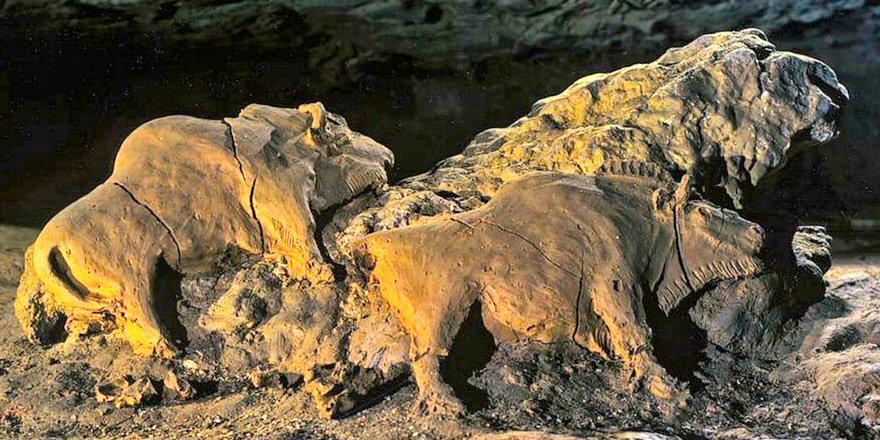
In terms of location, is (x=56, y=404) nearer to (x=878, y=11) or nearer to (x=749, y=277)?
(x=749, y=277)

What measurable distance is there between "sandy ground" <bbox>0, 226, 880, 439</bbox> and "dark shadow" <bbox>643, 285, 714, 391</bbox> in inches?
1.9

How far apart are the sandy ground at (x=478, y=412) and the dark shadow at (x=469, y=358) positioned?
0.03m

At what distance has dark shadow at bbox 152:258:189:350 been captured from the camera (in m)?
2.46

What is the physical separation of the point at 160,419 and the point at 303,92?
221cm

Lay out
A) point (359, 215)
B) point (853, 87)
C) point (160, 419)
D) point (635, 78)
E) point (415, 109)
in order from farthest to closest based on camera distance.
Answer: point (415, 109)
point (853, 87)
point (635, 78)
point (359, 215)
point (160, 419)

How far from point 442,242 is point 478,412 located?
0.54 m

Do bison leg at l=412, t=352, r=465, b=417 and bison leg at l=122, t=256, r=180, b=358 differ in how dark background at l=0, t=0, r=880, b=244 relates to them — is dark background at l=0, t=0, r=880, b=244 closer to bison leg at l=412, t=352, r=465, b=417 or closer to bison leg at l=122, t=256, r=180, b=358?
bison leg at l=122, t=256, r=180, b=358

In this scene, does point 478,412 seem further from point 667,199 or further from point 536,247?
point 667,199

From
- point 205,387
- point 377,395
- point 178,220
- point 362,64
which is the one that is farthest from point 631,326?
point 362,64

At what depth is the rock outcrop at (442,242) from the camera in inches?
87.0

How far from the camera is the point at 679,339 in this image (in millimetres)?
2355

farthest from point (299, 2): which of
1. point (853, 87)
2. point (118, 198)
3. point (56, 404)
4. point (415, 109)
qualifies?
point (853, 87)

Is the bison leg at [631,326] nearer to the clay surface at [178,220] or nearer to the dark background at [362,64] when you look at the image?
the clay surface at [178,220]

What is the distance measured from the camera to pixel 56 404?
7.99 feet
